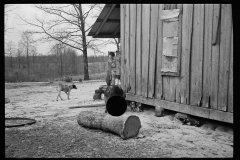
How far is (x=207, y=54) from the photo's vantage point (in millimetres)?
5910

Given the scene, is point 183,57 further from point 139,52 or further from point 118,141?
point 118,141

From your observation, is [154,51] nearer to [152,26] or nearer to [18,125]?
[152,26]

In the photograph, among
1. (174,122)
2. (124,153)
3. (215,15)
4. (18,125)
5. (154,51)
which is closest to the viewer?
(124,153)

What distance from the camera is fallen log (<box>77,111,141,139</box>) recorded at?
17.9ft

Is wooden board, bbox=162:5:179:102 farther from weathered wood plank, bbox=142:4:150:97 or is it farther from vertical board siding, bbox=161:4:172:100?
weathered wood plank, bbox=142:4:150:97

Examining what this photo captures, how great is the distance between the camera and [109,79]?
1177 cm

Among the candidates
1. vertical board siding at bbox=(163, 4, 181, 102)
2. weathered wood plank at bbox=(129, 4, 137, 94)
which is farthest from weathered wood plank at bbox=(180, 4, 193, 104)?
weathered wood plank at bbox=(129, 4, 137, 94)

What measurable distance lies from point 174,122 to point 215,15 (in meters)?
3.19

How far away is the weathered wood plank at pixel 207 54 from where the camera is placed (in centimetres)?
578

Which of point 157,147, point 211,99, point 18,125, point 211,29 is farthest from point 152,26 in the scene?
point 18,125

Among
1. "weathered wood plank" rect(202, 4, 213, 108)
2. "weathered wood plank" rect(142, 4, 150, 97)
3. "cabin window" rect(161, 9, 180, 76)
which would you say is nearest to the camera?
"weathered wood plank" rect(202, 4, 213, 108)

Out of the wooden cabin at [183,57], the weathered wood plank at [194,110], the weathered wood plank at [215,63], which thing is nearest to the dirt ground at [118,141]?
the weathered wood plank at [194,110]

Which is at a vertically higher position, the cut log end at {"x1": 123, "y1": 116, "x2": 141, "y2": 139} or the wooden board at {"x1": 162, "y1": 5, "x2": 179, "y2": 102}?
the wooden board at {"x1": 162, "y1": 5, "x2": 179, "y2": 102}

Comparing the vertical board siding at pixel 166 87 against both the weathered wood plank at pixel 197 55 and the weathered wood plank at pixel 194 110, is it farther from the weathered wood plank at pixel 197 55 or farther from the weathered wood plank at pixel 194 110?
the weathered wood plank at pixel 197 55
